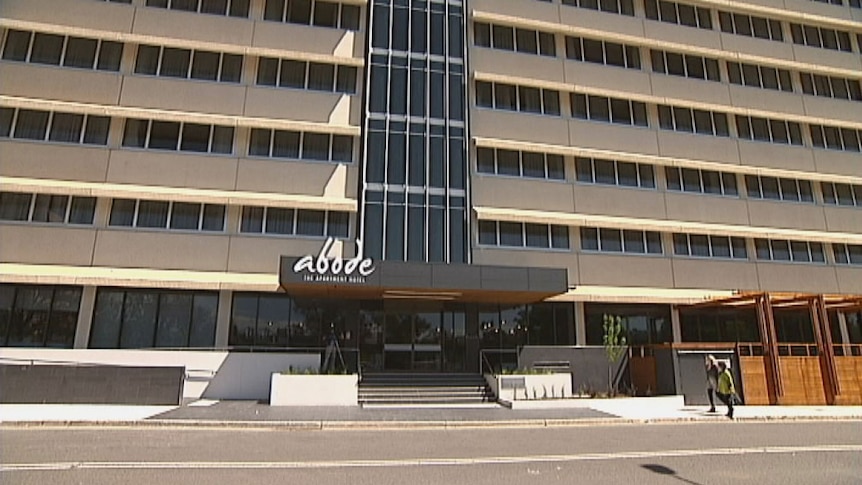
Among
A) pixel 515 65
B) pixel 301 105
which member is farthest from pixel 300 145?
pixel 515 65

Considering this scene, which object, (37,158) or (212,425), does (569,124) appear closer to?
(212,425)

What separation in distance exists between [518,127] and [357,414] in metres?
15.6

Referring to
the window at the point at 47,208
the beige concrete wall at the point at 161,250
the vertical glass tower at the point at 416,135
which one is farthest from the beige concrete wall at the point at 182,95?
the vertical glass tower at the point at 416,135

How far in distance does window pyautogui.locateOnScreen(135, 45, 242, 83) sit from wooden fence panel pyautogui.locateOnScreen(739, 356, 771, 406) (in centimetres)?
2400

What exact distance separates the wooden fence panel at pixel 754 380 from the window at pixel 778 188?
10.8 m

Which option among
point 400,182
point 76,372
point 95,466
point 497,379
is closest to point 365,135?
point 400,182

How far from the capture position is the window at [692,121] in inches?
1122

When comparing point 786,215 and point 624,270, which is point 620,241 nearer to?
point 624,270

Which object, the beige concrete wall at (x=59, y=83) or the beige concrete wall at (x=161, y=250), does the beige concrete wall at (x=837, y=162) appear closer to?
the beige concrete wall at (x=161, y=250)

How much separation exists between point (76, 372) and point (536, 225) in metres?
18.7

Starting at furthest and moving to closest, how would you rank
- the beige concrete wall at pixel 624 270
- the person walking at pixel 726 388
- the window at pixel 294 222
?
the beige concrete wall at pixel 624 270 < the window at pixel 294 222 < the person walking at pixel 726 388

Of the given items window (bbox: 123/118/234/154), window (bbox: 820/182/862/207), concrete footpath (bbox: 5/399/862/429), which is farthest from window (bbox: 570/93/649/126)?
window (bbox: 123/118/234/154)

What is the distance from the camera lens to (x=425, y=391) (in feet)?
68.9

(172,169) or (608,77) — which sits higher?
(608,77)
